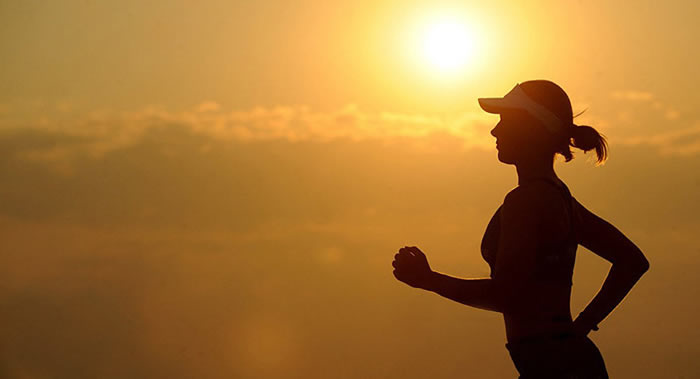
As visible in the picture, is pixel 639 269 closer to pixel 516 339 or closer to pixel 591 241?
pixel 591 241

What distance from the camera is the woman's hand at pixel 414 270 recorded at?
5.47 metres

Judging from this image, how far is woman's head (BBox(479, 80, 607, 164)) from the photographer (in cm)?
587

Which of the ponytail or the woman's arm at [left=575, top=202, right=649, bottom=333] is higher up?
the ponytail

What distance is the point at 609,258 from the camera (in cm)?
630

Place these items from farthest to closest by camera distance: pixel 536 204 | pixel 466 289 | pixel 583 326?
1. pixel 583 326
2. pixel 536 204
3. pixel 466 289

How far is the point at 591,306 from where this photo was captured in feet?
20.4

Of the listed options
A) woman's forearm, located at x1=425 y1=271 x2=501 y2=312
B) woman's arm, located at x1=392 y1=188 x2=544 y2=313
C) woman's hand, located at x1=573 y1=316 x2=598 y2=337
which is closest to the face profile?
woman's arm, located at x1=392 y1=188 x2=544 y2=313

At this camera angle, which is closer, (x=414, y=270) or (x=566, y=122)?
(x=414, y=270)

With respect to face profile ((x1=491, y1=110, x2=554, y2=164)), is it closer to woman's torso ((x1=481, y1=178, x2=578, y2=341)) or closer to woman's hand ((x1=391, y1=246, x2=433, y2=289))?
woman's torso ((x1=481, y1=178, x2=578, y2=341))

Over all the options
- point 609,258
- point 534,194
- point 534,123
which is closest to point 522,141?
point 534,123

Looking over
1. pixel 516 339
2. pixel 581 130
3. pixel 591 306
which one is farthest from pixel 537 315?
pixel 581 130

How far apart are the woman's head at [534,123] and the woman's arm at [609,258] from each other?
16.2 inches

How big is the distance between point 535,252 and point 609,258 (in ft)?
3.14

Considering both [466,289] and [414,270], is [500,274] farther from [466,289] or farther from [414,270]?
[414,270]
